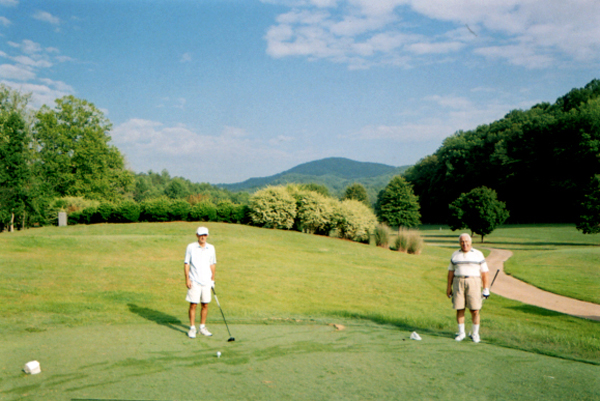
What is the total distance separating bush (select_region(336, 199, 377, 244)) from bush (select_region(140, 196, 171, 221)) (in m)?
13.3

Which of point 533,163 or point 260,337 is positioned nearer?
point 260,337

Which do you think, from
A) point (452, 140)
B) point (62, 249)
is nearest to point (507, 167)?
point (452, 140)

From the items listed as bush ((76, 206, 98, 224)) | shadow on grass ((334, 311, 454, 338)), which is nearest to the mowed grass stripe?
shadow on grass ((334, 311, 454, 338))

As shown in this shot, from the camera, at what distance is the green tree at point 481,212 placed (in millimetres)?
44750

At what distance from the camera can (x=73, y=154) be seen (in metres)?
53.3

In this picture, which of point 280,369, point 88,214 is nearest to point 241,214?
point 88,214

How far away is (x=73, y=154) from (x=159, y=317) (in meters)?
50.9

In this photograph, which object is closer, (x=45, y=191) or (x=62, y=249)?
(x=62, y=249)

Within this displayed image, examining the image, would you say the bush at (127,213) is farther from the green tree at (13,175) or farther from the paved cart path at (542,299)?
the paved cart path at (542,299)

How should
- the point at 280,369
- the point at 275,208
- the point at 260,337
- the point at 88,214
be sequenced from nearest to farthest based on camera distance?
1. the point at 280,369
2. the point at 260,337
3. the point at 275,208
4. the point at 88,214

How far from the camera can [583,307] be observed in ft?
45.3

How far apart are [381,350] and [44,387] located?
15.8 ft

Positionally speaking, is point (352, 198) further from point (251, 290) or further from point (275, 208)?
point (251, 290)

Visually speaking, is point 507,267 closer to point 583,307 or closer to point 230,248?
point 583,307
